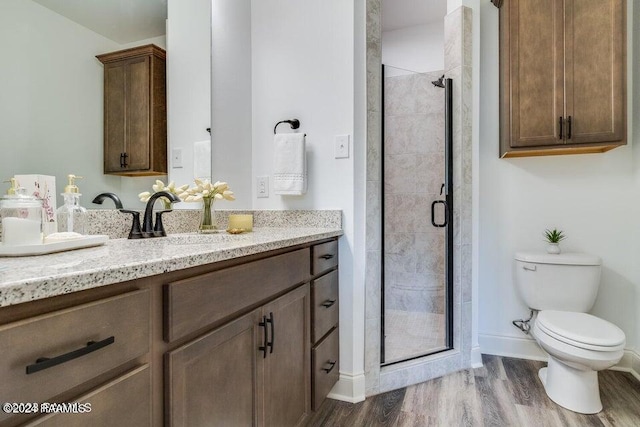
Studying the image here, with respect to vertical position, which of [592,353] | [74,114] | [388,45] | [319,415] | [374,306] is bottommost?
[319,415]

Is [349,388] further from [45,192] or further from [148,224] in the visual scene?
[45,192]

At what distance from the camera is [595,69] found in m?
1.87

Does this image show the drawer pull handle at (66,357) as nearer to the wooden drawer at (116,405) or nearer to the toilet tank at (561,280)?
the wooden drawer at (116,405)

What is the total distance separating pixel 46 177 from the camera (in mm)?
1022

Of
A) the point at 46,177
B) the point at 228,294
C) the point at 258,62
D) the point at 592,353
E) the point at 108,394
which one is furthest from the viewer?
the point at 258,62

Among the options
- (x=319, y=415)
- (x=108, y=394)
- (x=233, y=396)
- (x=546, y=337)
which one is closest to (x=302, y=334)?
(x=233, y=396)

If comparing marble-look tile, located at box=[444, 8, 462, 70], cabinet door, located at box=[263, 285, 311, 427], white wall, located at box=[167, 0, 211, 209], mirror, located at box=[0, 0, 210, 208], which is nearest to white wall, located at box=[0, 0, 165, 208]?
mirror, located at box=[0, 0, 210, 208]

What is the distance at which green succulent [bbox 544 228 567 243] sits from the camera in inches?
83.3

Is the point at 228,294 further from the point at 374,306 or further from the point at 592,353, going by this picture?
the point at 592,353

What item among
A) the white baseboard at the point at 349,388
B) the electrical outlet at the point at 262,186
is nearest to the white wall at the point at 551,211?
the white baseboard at the point at 349,388

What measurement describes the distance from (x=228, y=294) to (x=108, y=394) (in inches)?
14.0

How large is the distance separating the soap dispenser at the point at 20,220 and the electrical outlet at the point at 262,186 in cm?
117

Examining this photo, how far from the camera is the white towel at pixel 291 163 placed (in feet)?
5.75

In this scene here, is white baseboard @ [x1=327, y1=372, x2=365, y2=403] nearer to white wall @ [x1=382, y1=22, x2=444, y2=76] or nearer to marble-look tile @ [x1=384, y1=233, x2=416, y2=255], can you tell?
marble-look tile @ [x1=384, y1=233, x2=416, y2=255]
